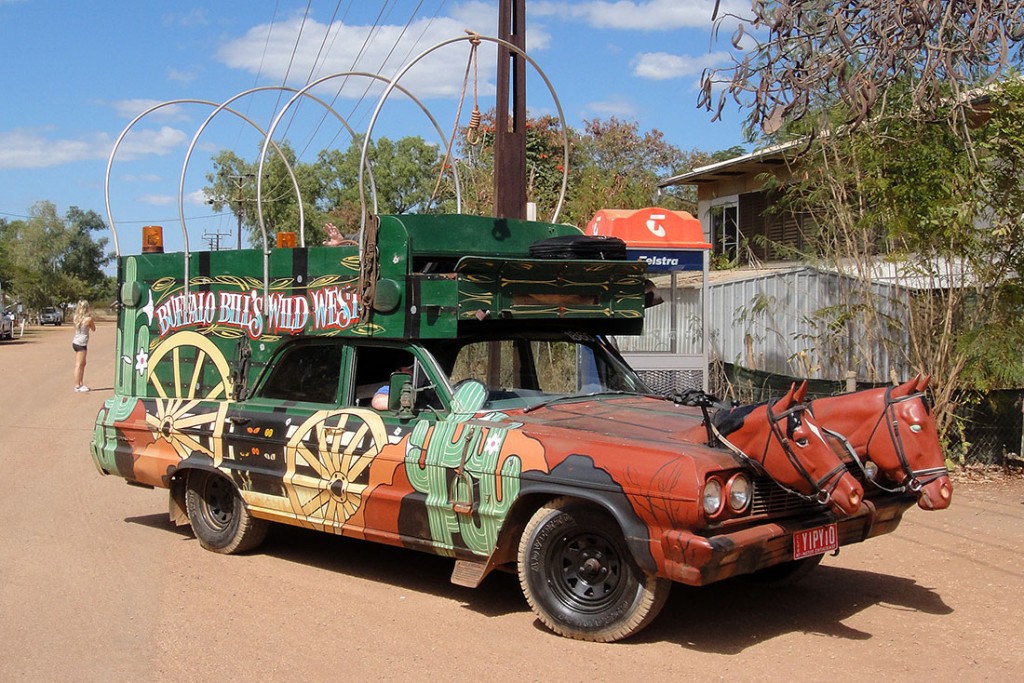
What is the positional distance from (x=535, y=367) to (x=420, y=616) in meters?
1.76

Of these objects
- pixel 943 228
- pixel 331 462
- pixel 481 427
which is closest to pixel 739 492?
pixel 481 427

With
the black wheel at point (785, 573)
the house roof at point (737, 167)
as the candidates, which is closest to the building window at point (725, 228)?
the house roof at point (737, 167)

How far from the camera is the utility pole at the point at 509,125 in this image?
10812 millimetres

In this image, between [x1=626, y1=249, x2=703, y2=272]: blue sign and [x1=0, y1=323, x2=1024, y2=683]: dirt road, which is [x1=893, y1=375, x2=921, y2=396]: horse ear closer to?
[x1=0, y1=323, x2=1024, y2=683]: dirt road

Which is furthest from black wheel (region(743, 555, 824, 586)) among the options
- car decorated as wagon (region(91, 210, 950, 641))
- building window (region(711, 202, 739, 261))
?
building window (region(711, 202, 739, 261))

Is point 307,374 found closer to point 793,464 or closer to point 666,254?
point 793,464

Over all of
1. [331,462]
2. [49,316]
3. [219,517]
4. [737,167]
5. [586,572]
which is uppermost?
[737,167]

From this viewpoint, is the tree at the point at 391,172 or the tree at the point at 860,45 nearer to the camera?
the tree at the point at 860,45

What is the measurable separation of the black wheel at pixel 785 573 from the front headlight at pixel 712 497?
1705mm

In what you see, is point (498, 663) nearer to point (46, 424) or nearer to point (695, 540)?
point (695, 540)

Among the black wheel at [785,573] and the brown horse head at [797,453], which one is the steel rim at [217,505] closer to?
the black wheel at [785,573]

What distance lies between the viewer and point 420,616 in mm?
6020

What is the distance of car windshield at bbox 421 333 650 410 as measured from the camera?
252 inches

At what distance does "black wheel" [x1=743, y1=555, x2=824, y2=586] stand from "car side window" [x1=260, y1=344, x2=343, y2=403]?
297cm
